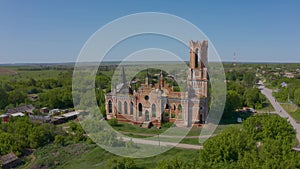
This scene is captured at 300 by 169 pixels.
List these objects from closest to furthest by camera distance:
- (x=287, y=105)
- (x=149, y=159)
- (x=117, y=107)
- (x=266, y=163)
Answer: (x=266, y=163), (x=149, y=159), (x=117, y=107), (x=287, y=105)

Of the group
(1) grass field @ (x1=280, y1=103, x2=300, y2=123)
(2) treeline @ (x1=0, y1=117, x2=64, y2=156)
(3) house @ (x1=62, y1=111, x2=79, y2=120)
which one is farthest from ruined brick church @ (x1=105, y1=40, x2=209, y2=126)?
(1) grass field @ (x1=280, y1=103, x2=300, y2=123)

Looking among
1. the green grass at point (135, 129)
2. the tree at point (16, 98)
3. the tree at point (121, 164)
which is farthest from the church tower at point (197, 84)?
the tree at point (16, 98)

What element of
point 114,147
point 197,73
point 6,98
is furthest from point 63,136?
point 6,98

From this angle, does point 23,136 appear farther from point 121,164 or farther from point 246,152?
point 246,152

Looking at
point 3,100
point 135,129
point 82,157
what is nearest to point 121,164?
point 82,157

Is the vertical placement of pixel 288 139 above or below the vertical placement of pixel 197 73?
below

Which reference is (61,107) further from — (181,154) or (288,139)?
(288,139)

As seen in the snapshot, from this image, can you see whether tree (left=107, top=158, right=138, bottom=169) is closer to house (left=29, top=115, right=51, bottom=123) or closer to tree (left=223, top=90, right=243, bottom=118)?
house (left=29, top=115, right=51, bottom=123)
